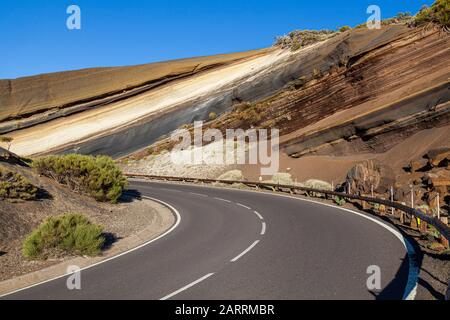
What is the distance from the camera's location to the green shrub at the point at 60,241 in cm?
1060

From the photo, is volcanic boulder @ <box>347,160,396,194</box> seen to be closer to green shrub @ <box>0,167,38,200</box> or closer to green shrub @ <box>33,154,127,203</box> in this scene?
green shrub @ <box>33,154,127,203</box>

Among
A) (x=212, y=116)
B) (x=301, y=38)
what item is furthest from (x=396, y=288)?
(x=301, y=38)

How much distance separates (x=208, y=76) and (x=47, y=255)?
51158 millimetres

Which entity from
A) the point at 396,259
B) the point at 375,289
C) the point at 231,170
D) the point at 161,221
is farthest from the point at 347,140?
the point at 375,289

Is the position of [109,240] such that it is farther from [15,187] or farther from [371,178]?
[371,178]

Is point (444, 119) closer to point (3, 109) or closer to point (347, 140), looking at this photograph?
point (347, 140)

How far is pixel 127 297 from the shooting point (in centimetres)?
700

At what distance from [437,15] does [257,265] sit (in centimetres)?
3001

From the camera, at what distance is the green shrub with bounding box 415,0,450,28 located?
30.4 meters

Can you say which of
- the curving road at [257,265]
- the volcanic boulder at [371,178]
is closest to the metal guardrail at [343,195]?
the curving road at [257,265]

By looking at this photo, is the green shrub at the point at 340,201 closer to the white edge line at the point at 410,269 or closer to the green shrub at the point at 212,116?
the white edge line at the point at 410,269

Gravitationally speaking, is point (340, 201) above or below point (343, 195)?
below

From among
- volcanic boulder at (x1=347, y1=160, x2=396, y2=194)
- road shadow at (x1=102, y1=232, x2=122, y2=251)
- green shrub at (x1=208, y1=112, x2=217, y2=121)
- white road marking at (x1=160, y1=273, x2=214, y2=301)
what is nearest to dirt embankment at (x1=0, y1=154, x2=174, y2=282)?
road shadow at (x1=102, y1=232, x2=122, y2=251)

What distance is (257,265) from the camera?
8711 mm
